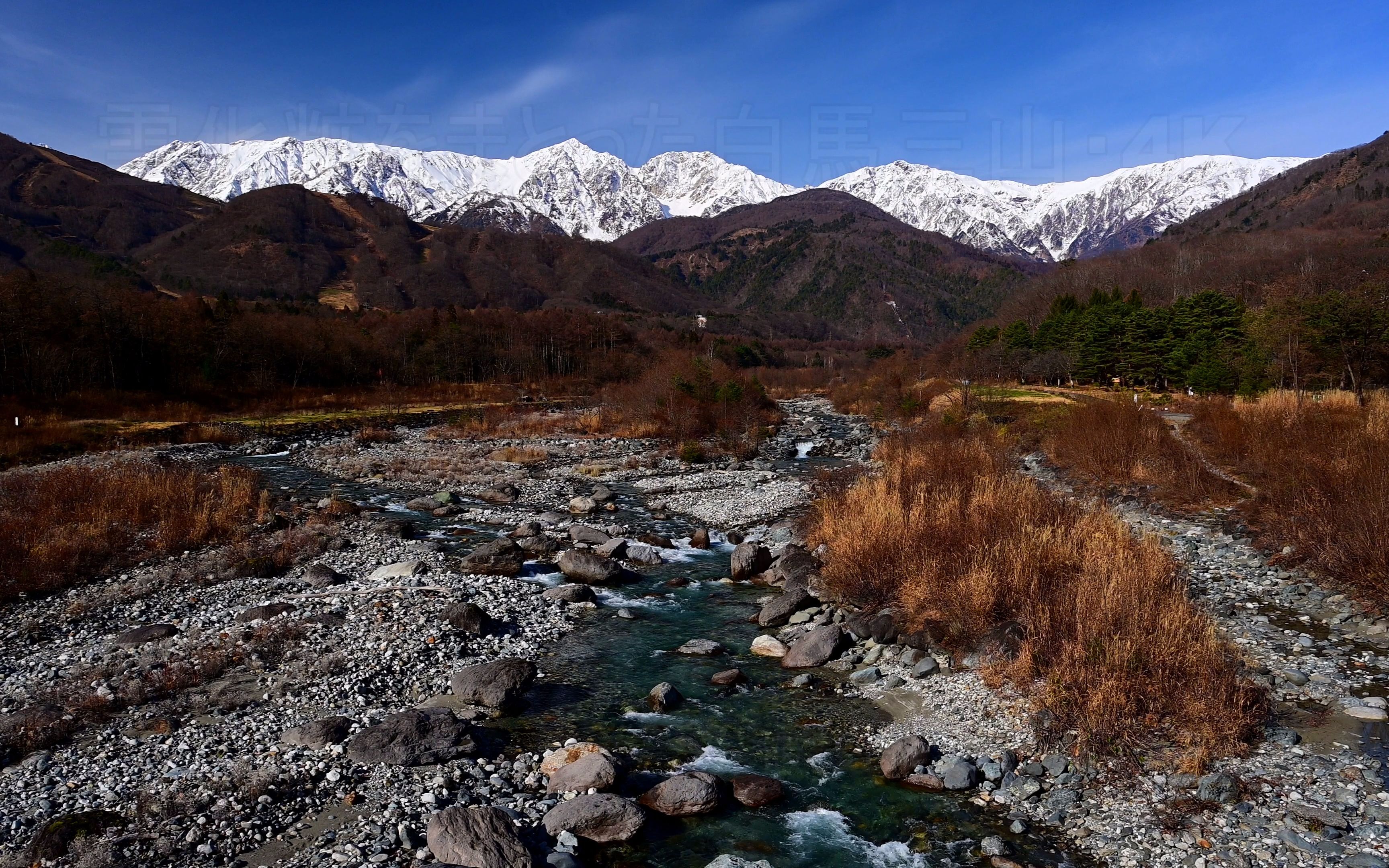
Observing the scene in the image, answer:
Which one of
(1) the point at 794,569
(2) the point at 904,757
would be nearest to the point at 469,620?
(1) the point at 794,569

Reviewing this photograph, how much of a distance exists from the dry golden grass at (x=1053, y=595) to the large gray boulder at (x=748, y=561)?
1596 mm

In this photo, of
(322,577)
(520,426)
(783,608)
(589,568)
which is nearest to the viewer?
(783,608)

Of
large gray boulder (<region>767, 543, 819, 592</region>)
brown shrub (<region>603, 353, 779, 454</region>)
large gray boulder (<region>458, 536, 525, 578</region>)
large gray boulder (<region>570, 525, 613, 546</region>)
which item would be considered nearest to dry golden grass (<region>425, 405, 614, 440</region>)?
brown shrub (<region>603, 353, 779, 454</region>)

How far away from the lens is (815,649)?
43.8 ft

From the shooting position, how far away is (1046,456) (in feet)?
106

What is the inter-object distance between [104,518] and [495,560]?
35.6 ft

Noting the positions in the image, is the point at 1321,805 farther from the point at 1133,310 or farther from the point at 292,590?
the point at 1133,310

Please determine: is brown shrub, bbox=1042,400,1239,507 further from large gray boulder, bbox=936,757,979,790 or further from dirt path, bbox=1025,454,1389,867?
large gray boulder, bbox=936,757,979,790

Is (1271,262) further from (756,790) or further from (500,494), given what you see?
(756,790)

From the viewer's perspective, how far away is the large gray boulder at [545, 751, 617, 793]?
29.2 ft

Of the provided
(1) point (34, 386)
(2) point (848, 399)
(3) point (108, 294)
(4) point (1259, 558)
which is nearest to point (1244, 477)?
(4) point (1259, 558)

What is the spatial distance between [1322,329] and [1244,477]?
16.6 metres

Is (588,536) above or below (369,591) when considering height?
below

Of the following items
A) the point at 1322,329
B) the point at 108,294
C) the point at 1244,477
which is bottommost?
the point at 1244,477
